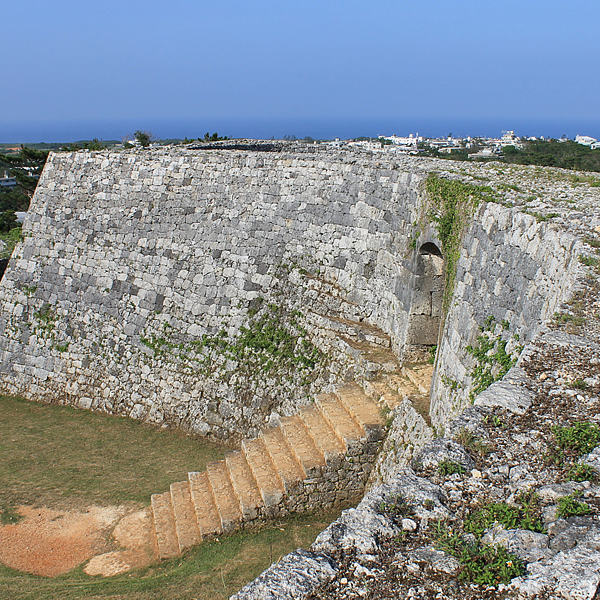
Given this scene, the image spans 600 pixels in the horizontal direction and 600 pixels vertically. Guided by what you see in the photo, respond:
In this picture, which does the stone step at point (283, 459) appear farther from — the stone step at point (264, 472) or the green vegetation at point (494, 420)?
the green vegetation at point (494, 420)

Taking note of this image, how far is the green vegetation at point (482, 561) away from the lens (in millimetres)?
2309

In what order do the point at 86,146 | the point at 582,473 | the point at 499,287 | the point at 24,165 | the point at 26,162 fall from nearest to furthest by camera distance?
1. the point at 582,473
2. the point at 499,287
3. the point at 86,146
4. the point at 26,162
5. the point at 24,165

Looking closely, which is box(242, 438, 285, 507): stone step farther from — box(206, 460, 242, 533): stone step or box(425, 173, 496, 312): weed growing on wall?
box(425, 173, 496, 312): weed growing on wall

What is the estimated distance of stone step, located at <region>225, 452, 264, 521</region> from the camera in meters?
7.28

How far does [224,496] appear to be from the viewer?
764cm

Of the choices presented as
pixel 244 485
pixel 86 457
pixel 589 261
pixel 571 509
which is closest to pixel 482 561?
pixel 571 509

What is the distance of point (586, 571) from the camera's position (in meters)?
2.17

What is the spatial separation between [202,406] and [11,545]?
3.75 meters

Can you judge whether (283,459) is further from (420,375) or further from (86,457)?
(86,457)

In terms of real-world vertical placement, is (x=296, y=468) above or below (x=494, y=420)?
below

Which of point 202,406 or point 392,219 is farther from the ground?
point 392,219

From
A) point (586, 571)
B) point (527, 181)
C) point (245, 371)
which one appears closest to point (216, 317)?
point (245, 371)

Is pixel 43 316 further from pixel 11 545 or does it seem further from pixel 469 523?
pixel 469 523

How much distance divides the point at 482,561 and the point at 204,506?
19.1 feet
